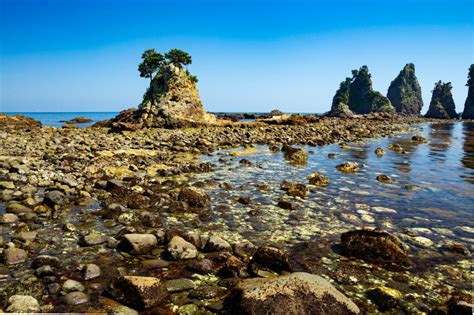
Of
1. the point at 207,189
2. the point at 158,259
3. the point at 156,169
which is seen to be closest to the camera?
the point at 158,259

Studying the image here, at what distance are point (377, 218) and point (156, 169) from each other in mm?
9853

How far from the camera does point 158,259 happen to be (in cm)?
610

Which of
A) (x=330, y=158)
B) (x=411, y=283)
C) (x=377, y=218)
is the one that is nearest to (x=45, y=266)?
(x=411, y=283)

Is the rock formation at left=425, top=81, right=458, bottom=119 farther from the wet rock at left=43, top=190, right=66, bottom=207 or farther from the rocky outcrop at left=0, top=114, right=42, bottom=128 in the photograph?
the wet rock at left=43, top=190, right=66, bottom=207

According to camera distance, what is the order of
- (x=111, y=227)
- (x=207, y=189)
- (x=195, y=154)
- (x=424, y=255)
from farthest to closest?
1. (x=195, y=154)
2. (x=207, y=189)
3. (x=111, y=227)
4. (x=424, y=255)

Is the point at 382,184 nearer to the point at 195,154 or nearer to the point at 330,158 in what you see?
the point at 330,158

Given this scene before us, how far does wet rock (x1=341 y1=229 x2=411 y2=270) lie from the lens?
621 centimetres

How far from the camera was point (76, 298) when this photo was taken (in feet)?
15.1

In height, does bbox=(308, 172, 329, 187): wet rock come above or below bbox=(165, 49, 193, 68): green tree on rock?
below

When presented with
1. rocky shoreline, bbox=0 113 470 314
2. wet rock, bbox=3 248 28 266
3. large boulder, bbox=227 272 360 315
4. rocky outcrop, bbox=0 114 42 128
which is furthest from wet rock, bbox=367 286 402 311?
rocky outcrop, bbox=0 114 42 128

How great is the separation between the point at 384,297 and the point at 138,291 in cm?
385

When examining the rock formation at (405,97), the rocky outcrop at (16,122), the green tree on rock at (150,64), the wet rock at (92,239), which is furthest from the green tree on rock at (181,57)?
the rock formation at (405,97)

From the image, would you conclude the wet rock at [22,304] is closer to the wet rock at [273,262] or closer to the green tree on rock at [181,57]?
the wet rock at [273,262]

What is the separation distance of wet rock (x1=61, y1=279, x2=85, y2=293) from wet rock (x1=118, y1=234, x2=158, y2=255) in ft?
4.42
